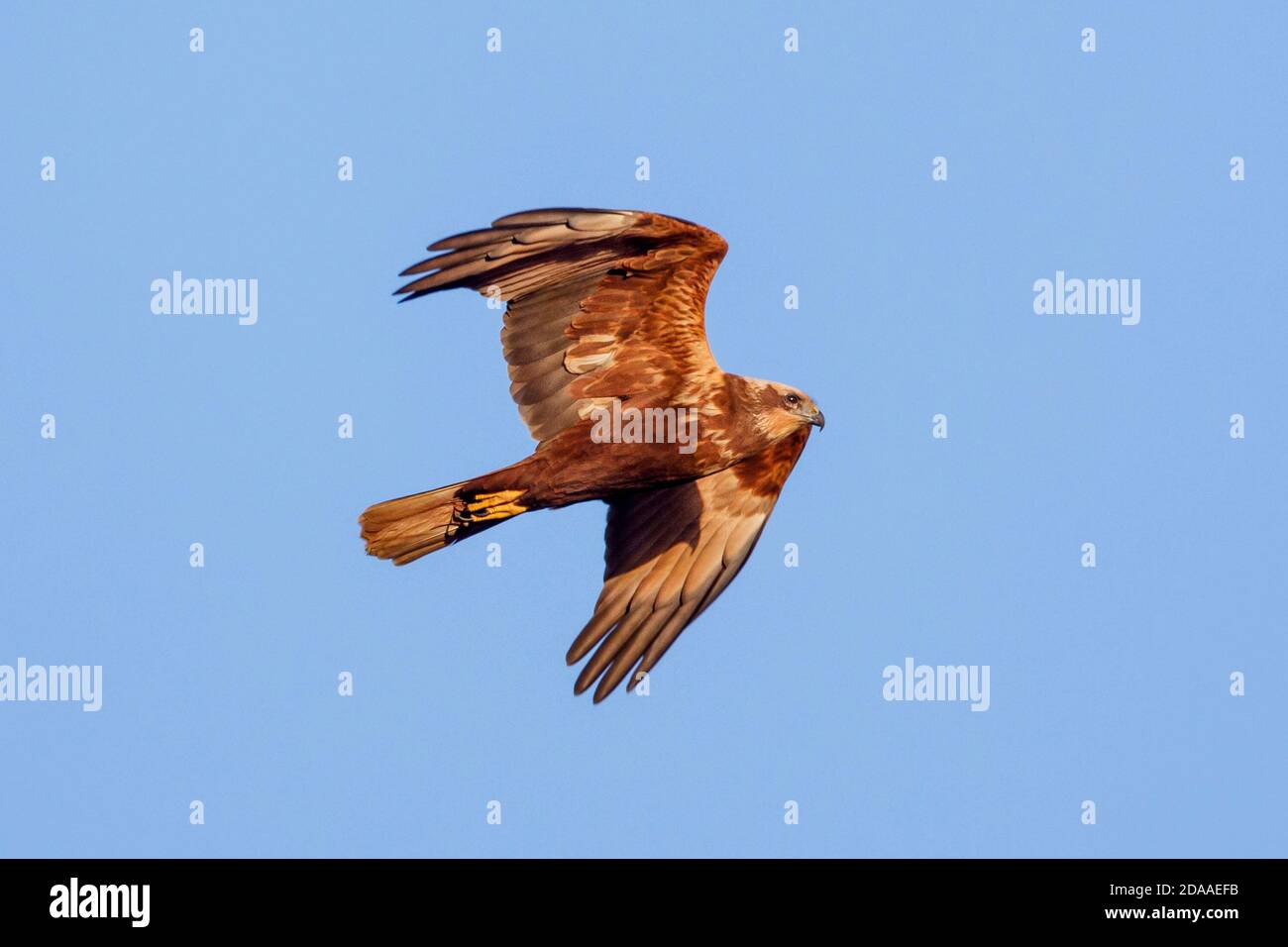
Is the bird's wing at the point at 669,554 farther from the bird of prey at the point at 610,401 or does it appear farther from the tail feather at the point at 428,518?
the tail feather at the point at 428,518

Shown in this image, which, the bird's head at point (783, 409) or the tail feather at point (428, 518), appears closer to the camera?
the tail feather at point (428, 518)

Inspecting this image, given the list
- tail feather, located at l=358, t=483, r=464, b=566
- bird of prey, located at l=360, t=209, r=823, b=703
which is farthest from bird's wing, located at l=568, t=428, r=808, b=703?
tail feather, located at l=358, t=483, r=464, b=566

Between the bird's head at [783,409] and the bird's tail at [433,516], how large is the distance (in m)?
2.15

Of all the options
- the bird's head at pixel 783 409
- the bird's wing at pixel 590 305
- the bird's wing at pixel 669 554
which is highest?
the bird's wing at pixel 590 305

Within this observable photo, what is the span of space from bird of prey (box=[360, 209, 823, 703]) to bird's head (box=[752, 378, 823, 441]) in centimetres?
1

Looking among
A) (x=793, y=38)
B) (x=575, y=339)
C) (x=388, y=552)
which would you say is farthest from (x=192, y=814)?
(x=793, y=38)

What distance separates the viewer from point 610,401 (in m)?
15.2

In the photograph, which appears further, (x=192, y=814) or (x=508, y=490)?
(x=192, y=814)

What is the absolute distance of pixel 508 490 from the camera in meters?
14.7

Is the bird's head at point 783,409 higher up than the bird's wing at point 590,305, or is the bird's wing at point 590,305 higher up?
the bird's wing at point 590,305

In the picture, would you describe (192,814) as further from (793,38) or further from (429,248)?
(793,38)

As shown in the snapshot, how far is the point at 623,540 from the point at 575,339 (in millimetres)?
1894

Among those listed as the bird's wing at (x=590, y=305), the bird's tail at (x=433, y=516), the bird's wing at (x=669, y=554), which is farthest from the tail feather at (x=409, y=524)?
the bird's wing at (x=669, y=554)

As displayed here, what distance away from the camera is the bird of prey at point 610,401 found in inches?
575
